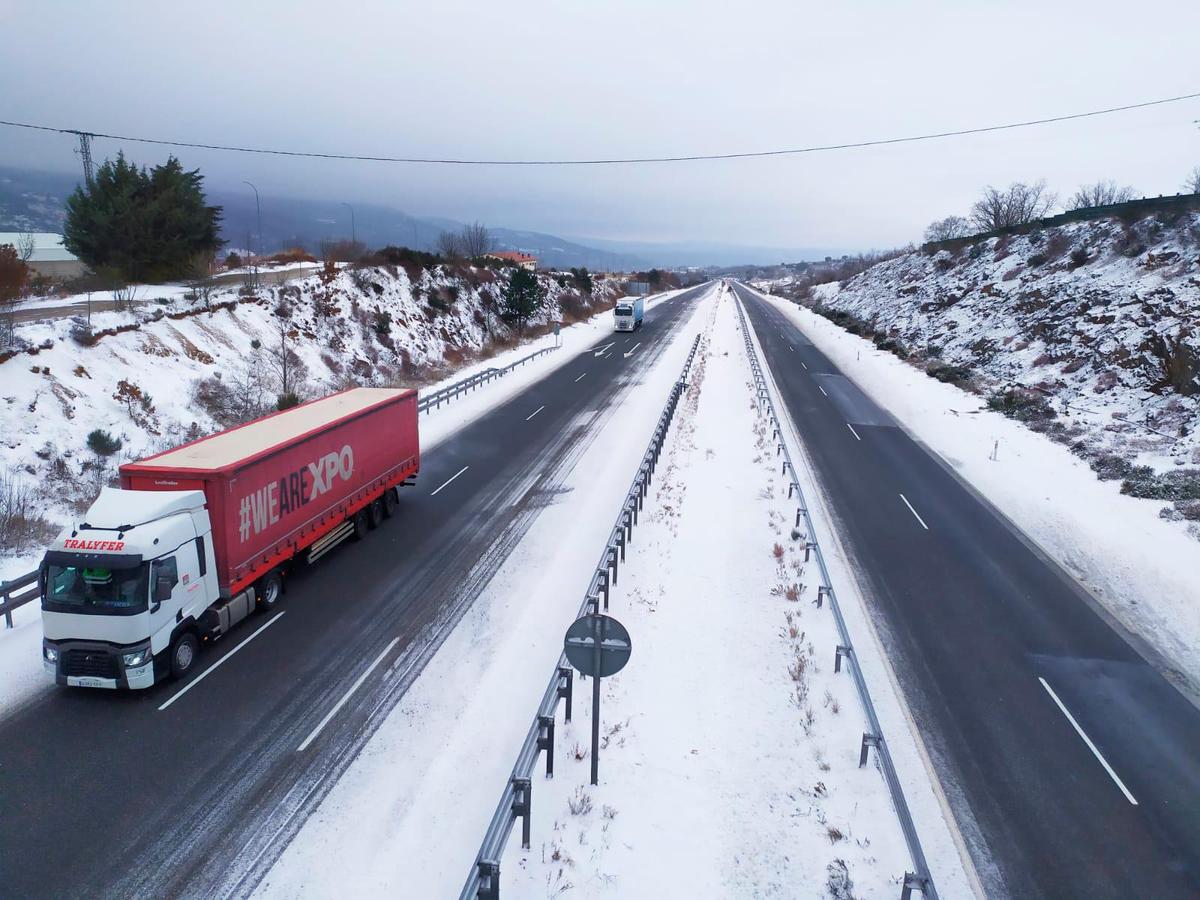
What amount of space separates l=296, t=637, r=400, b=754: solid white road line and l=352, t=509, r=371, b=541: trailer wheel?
5.07 metres

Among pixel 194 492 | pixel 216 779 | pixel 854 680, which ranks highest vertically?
pixel 194 492

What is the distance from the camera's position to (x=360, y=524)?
1747 cm

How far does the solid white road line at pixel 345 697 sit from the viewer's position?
10.3 meters

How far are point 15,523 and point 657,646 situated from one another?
50.3ft

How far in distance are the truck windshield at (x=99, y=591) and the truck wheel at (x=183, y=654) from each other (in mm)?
1179

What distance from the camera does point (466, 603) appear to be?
14.3 m

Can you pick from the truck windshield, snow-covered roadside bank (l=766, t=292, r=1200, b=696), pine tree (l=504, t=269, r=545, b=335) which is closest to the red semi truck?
the truck windshield

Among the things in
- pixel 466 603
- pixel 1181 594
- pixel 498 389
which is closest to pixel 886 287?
pixel 498 389

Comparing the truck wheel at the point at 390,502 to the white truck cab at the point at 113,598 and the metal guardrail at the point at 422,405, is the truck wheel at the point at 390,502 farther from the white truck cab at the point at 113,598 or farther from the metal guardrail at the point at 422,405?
the white truck cab at the point at 113,598

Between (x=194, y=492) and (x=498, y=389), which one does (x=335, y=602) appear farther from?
(x=498, y=389)

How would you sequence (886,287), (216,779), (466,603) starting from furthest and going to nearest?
(886,287) → (466,603) → (216,779)

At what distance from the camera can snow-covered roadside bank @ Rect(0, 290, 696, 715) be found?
11.6 m

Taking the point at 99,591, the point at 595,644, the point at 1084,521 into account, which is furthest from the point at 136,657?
the point at 1084,521

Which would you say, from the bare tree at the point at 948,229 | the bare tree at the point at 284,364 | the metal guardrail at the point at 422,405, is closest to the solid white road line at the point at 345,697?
the metal guardrail at the point at 422,405
